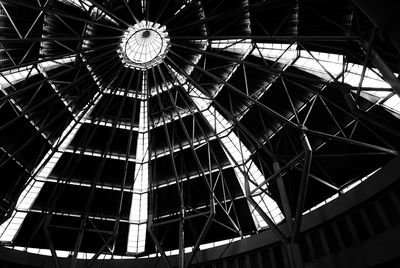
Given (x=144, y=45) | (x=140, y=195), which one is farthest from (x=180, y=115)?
(x=140, y=195)

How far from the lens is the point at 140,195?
114 feet

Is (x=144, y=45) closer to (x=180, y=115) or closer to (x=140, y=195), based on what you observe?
(x=180, y=115)

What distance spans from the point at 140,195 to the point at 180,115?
9.86 metres

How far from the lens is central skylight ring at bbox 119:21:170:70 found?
2681 cm

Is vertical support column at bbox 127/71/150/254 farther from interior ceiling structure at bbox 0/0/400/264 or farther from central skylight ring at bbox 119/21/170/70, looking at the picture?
central skylight ring at bbox 119/21/170/70

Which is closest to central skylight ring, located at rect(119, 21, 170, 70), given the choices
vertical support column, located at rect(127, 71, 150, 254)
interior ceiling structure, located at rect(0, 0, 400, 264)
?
interior ceiling structure, located at rect(0, 0, 400, 264)

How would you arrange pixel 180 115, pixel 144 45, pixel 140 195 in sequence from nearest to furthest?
pixel 144 45 < pixel 180 115 < pixel 140 195

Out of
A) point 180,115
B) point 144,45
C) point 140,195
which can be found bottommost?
point 140,195

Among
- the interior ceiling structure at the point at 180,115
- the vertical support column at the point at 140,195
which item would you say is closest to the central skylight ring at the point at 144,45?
the interior ceiling structure at the point at 180,115

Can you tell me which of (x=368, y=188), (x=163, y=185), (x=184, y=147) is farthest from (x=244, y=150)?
(x=368, y=188)

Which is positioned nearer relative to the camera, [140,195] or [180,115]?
[180,115]

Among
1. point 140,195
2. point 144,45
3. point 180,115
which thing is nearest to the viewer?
point 144,45

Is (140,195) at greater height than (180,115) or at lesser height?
lesser

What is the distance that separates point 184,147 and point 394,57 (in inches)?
762
